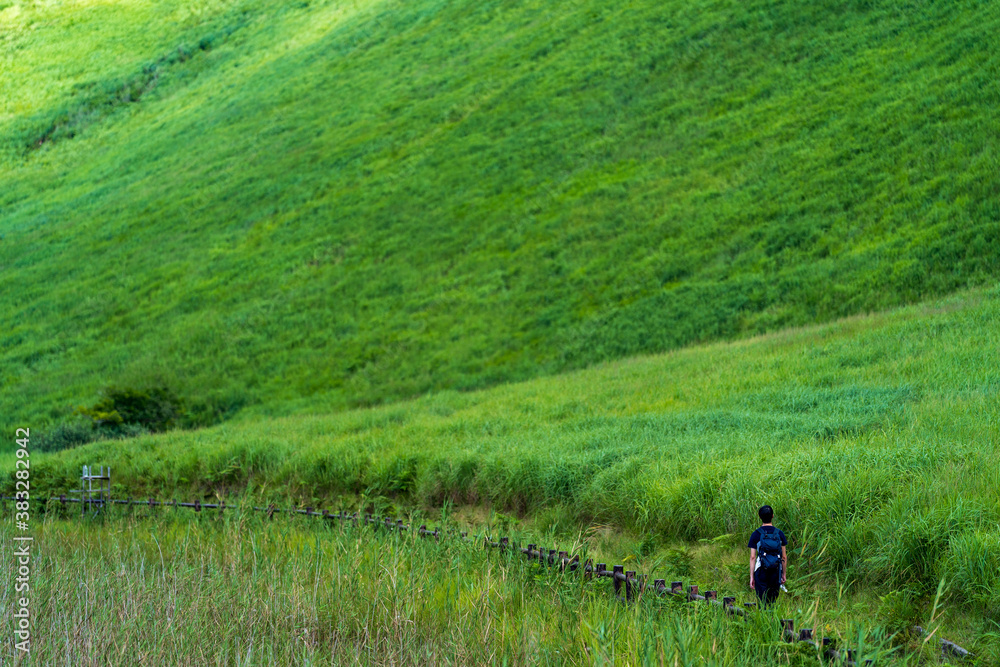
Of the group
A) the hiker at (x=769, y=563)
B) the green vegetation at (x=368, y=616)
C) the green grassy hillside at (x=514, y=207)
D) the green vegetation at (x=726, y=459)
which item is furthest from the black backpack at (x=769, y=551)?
the green grassy hillside at (x=514, y=207)

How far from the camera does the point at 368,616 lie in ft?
17.7

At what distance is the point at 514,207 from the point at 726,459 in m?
20.6

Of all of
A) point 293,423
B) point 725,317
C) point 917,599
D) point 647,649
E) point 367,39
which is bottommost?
point 725,317

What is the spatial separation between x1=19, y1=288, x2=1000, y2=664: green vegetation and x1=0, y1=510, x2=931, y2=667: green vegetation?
87 centimetres

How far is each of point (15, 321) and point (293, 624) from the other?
28789 mm

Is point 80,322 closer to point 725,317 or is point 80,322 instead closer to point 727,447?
point 725,317

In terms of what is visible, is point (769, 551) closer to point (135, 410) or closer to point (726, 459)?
point (726, 459)

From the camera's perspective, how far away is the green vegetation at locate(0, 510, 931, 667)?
4.84m

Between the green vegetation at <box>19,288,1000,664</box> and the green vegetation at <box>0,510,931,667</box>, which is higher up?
the green vegetation at <box>0,510,931,667</box>

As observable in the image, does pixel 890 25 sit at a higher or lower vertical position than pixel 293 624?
lower

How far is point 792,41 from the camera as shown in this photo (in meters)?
30.1

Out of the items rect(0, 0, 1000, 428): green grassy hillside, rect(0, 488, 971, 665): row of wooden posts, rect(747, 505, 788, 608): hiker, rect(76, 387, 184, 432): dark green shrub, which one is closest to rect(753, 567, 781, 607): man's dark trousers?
rect(747, 505, 788, 608): hiker

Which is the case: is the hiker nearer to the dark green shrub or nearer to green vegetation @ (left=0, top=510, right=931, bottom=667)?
green vegetation @ (left=0, top=510, right=931, bottom=667)

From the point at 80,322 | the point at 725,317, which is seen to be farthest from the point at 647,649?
the point at 80,322
